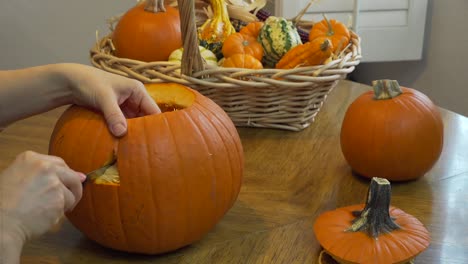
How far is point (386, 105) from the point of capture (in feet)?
3.24

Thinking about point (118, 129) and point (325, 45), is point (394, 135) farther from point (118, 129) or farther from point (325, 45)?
point (118, 129)

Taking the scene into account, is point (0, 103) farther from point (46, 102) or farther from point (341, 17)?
point (341, 17)

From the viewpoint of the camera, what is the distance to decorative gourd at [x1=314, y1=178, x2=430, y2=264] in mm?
732

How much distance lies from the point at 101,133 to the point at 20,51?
1.94 meters

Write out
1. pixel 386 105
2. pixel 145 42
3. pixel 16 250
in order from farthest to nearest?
pixel 145 42 → pixel 386 105 → pixel 16 250

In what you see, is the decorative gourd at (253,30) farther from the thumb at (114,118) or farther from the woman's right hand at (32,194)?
the woman's right hand at (32,194)

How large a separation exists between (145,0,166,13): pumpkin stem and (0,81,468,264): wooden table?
347 mm

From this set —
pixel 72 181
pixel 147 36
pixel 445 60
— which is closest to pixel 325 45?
pixel 147 36

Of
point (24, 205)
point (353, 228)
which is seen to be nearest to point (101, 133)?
point (24, 205)

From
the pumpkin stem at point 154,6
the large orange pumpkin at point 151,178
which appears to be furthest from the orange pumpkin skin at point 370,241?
the pumpkin stem at point 154,6

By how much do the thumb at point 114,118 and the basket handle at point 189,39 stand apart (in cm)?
32

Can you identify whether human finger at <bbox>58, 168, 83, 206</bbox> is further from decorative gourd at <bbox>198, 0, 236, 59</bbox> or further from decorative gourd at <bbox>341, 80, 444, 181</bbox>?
decorative gourd at <bbox>198, 0, 236, 59</bbox>

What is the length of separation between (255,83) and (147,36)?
Result: 0.32m

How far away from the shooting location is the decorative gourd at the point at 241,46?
1241 millimetres
